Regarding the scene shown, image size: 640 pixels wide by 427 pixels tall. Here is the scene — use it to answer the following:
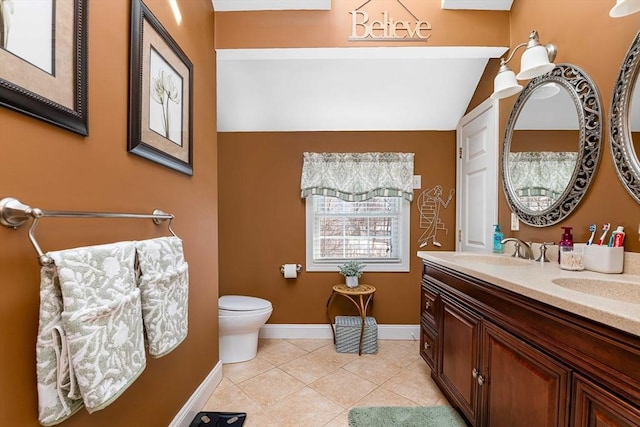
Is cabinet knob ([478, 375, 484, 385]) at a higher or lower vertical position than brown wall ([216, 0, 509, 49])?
lower

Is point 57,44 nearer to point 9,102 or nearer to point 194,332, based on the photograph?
point 9,102

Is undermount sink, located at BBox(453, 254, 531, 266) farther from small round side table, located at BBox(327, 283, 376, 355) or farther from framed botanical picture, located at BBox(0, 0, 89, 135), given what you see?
framed botanical picture, located at BBox(0, 0, 89, 135)

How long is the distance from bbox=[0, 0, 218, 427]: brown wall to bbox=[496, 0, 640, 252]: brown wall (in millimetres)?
2074

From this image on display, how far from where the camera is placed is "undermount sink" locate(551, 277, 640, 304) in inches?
41.1

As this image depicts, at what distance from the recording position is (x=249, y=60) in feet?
6.98

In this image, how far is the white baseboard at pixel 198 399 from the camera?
143cm

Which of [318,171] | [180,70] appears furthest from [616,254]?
→ [180,70]

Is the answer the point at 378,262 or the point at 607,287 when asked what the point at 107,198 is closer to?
the point at 607,287

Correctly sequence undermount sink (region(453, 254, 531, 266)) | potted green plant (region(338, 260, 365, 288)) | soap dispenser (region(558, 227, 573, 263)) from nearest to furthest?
1. soap dispenser (region(558, 227, 573, 263))
2. undermount sink (region(453, 254, 531, 266))
3. potted green plant (region(338, 260, 365, 288))

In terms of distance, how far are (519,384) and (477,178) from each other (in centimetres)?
165

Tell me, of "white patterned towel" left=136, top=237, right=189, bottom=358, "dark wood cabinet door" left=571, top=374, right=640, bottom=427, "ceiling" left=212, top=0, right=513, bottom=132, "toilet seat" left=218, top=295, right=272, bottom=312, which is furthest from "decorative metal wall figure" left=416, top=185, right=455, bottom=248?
"white patterned towel" left=136, top=237, right=189, bottom=358

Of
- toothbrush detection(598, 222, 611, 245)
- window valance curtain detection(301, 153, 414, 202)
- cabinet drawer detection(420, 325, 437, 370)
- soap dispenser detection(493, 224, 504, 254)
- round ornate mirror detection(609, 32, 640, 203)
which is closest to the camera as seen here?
round ornate mirror detection(609, 32, 640, 203)

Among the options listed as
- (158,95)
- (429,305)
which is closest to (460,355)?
(429,305)

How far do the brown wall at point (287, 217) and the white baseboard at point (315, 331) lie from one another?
7 centimetres
